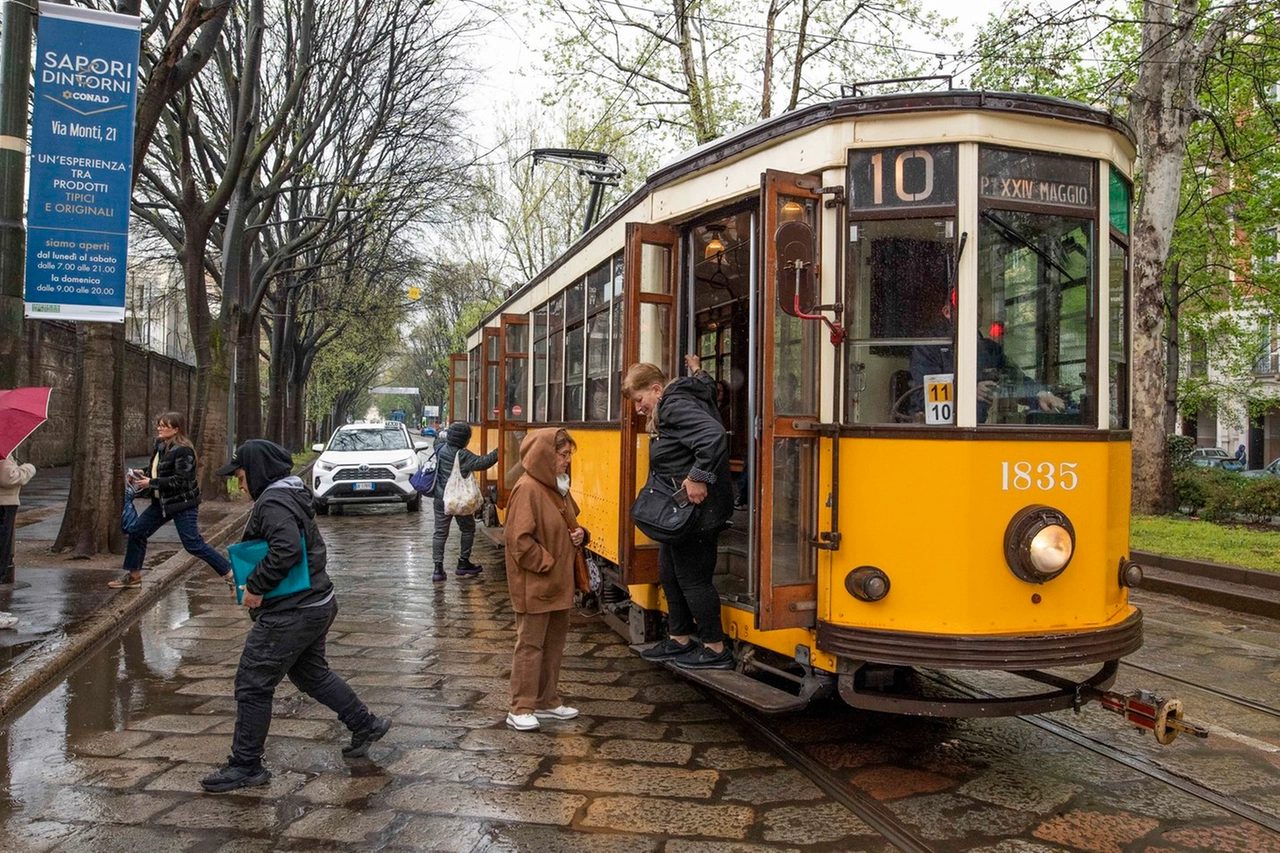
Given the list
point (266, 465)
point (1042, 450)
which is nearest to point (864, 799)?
point (1042, 450)

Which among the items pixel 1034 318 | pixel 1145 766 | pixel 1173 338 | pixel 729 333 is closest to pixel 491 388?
pixel 729 333

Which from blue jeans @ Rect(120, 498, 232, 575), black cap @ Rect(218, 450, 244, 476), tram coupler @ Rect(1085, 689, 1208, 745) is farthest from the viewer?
blue jeans @ Rect(120, 498, 232, 575)

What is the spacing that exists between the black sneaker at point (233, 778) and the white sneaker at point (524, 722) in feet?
4.06

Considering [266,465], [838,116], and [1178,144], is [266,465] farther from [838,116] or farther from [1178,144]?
[1178,144]

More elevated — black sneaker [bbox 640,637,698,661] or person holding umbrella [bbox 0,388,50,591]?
person holding umbrella [bbox 0,388,50,591]

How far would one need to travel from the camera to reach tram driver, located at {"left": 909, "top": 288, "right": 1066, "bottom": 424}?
14.1 feet

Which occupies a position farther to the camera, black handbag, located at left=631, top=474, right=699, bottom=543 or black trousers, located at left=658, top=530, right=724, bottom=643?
black trousers, located at left=658, top=530, right=724, bottom=643

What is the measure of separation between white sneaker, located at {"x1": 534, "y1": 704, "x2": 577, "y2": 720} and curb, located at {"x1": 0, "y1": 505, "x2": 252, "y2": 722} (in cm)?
279

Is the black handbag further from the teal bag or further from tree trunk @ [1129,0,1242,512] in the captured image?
tree trunk @ [1129,0,1242,512]

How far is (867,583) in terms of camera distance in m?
4.28

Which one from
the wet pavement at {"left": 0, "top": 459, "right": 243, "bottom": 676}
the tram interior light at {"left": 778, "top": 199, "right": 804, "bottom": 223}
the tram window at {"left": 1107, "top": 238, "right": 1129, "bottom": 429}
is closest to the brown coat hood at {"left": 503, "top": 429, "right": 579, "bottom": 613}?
the tram interior light at {"left": 778, "top": 199, "right": 804, "bottom": 223}

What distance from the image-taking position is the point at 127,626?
7617 millimetres

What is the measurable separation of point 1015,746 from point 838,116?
3.19 meters

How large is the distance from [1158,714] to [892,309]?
2.00m
